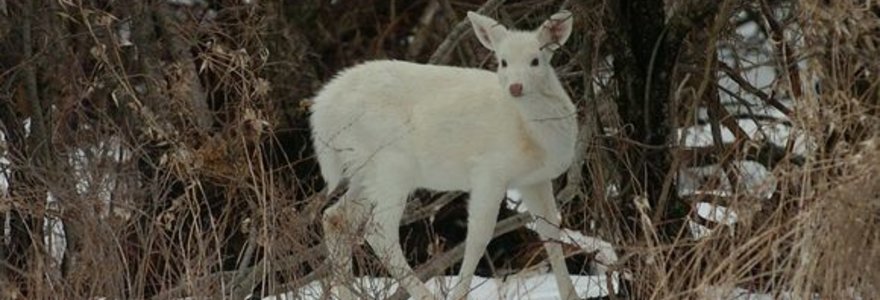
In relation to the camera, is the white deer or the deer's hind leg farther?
the white deer

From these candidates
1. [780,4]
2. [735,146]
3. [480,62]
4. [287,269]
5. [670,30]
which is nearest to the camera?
[735,146]

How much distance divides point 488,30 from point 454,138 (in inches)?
21.9

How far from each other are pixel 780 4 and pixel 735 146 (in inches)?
110

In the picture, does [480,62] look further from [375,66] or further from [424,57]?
[424,57]

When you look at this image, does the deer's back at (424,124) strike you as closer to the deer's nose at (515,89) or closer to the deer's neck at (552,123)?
the deer's neck at (552,123)

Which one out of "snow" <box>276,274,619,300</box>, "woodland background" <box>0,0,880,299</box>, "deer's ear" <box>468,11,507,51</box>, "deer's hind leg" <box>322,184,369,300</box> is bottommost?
"snow" <box>276,274,619,300</box>

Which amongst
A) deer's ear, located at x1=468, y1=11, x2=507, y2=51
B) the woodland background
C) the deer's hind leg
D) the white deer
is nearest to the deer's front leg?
the white deer

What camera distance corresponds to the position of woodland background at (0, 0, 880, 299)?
21.6ft

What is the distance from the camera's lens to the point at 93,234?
779 centimetres

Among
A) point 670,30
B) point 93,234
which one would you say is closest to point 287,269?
point 93,234

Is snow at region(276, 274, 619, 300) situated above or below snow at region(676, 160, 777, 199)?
below

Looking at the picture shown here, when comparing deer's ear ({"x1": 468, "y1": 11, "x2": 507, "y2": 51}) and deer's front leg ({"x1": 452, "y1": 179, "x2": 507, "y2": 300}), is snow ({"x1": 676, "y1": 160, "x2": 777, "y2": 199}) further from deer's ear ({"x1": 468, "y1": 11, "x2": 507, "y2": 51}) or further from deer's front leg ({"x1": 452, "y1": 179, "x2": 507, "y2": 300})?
deer's ear ({"x1": 468, "y1": 11, "x2": 507, "y2": 51})

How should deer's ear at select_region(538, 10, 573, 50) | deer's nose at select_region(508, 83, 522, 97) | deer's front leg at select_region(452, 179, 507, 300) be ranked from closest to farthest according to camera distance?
deer's nose at select_region(508, 83, 522, 97)
deer's ear at select_region(538, 10, 573, 50)
deer's front leg at select_region(452, 179, 507, 300)

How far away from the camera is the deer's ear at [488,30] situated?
8.43 metres
